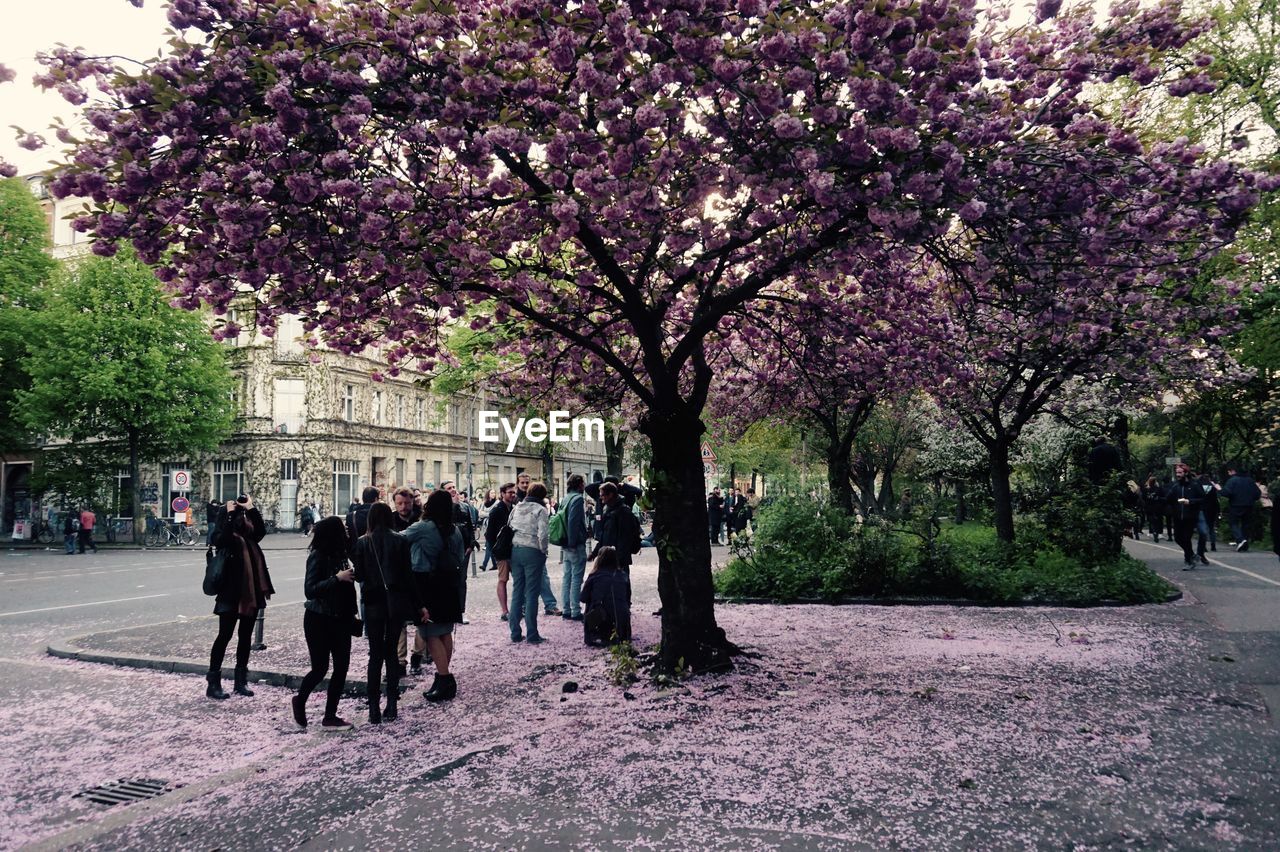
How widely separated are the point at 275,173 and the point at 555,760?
15.5ft

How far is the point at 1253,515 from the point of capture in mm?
25984

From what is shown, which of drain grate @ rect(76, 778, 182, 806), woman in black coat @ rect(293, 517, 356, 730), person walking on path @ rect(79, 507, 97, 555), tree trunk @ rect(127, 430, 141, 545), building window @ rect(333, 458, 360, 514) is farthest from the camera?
building window @ rect(333, 458, 360, 514)

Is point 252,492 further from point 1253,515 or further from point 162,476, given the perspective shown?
point 1253,515

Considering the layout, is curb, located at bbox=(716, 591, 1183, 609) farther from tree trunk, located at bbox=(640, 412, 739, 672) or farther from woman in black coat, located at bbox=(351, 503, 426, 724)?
woman in black coat, located at bbox=(351, 503, 426, 724)

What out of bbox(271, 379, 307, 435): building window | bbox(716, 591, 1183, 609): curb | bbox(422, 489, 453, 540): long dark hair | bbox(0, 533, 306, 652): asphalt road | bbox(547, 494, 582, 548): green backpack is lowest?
bbox(716, 591, 1183, 609): curb

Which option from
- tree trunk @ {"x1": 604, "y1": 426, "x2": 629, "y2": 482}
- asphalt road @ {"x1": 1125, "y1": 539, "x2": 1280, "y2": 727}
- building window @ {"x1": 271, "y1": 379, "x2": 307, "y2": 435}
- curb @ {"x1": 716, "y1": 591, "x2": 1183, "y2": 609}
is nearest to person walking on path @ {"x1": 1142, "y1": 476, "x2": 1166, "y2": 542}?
asphalt road @ {"x1": 1125, "y1": 539, "x2": 1280, "y2": 727}

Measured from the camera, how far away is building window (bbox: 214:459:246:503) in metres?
47.8

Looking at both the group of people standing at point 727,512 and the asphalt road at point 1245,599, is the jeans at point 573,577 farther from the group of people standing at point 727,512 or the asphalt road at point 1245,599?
the group of people standing at point 727,512

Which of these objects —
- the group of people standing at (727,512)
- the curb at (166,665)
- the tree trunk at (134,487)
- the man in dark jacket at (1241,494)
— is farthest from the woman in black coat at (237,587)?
the tree trunk at (134,487)

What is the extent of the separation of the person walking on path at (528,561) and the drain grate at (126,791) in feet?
17.7

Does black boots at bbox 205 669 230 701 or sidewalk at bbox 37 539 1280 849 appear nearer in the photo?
sidewalk at bbox 37 539 1280 849

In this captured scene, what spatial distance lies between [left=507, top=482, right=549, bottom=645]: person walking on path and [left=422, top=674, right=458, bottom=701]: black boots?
282 centimetres

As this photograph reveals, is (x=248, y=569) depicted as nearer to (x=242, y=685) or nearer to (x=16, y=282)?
(x=242, y=685)

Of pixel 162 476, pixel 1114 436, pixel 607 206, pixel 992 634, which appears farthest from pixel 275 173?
pixel 162 476
